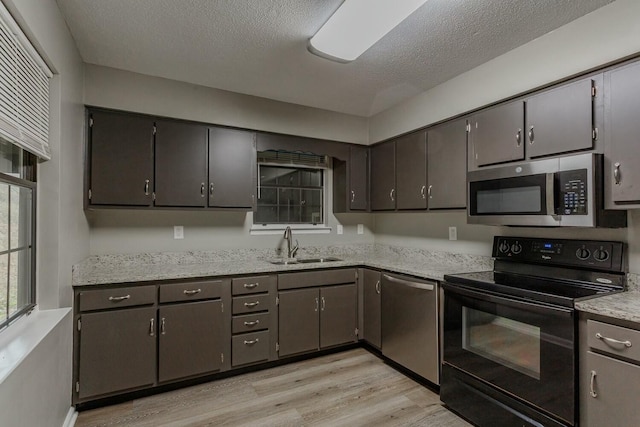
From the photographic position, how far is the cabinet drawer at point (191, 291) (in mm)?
2471

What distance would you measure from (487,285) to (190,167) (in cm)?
242

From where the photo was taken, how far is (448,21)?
1.98 m

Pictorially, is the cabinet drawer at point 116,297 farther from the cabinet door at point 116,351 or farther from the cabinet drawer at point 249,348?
the cabinet drawer at point 249,348

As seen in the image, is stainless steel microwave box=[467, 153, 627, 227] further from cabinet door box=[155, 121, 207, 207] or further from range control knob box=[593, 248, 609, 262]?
cabinet door box=[155, 121, 207, 207]

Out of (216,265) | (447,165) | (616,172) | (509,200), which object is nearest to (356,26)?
Answer: (447,165)

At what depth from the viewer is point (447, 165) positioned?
2.73 m

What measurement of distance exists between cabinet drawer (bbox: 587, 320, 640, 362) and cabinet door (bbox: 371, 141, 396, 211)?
1.93 m

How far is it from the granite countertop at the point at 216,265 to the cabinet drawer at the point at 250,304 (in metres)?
0.21

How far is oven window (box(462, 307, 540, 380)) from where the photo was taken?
180cm

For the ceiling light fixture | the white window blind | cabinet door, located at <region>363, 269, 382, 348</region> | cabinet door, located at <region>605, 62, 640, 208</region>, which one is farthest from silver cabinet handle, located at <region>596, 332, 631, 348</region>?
the white window blind

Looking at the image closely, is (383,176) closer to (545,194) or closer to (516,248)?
(516,248)

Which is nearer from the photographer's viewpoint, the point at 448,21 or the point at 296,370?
the point at 448,21

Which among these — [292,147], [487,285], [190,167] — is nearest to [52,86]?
[190,167]

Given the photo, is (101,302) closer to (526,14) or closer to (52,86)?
(52,86)
